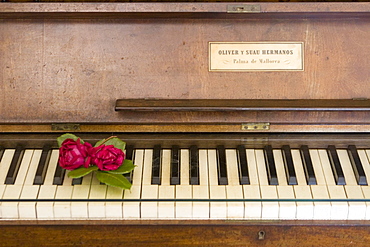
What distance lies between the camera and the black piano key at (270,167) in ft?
5.68

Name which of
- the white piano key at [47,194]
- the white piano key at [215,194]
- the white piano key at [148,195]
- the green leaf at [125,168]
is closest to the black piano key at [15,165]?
the white piano key at [47,194]

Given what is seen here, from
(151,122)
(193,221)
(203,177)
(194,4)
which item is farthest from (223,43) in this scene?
(193,221)

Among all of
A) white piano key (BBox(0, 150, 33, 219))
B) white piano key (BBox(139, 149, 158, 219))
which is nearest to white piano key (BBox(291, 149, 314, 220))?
white piano key (BBox(139, 149, 158, 219))

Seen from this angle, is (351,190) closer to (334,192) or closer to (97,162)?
(334,192)

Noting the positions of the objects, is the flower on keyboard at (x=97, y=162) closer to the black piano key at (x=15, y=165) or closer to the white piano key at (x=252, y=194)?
the black piano key at (x=15, y=165)

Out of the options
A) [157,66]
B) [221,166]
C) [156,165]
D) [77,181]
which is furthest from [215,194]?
[157,66]

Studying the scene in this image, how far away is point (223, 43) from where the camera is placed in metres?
1.94

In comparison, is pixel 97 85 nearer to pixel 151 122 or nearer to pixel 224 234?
pixel 151 122

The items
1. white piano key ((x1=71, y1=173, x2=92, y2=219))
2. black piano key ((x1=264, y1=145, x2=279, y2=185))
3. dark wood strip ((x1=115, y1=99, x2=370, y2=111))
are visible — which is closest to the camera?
white piano key ((x1=71, y1=173, x2=92, y2=219))

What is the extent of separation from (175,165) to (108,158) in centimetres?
26

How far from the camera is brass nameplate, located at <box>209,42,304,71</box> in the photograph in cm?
194

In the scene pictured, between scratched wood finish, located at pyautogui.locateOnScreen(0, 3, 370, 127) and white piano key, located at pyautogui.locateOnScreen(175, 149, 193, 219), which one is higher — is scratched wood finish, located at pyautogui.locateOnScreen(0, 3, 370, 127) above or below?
above

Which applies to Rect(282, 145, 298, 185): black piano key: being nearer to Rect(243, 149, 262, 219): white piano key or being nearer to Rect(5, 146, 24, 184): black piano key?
Rect(243, 149, 262, 219): white piano key

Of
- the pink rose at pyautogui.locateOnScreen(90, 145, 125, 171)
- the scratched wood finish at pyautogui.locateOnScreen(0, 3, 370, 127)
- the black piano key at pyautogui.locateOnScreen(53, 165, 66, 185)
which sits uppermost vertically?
the scratched wood finish at pyautogui.locateOnScreen(0, 3, 370, 127)
